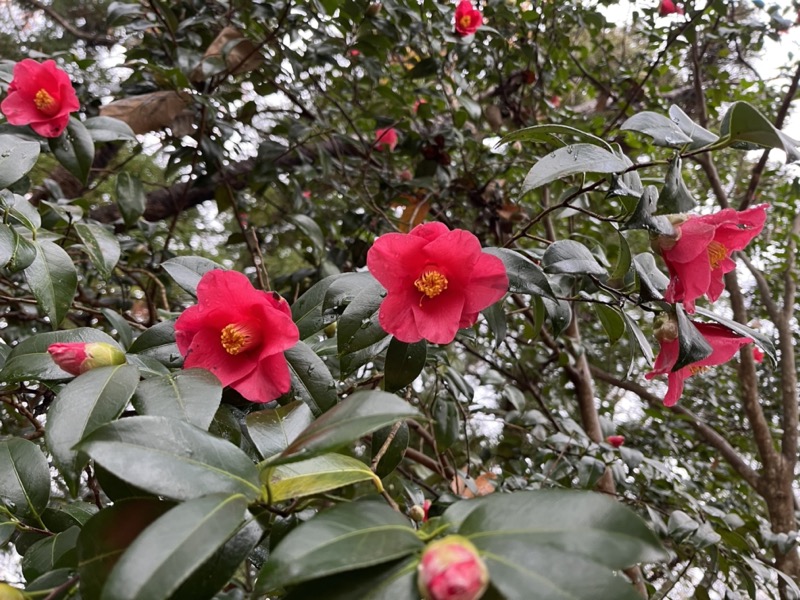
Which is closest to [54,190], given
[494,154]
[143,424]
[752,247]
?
[494,154]

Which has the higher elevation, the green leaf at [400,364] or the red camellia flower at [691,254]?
the red camellia flower at [691,254]

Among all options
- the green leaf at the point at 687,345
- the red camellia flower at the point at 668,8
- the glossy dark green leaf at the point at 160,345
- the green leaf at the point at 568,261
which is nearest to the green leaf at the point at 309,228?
the glossy dark green leaf at the point at 160,345

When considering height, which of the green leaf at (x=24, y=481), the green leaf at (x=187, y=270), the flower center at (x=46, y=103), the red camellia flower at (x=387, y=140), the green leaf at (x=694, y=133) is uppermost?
the flower center at (x=46, y=103)

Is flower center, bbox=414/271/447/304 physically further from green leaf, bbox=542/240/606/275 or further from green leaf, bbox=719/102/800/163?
green leaf, bbox=719/102/800/163

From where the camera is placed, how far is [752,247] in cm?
227

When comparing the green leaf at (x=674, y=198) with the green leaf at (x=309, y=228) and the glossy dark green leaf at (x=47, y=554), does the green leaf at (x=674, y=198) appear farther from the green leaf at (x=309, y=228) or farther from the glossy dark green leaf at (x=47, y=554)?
the green leaf at (x=309, y=228)

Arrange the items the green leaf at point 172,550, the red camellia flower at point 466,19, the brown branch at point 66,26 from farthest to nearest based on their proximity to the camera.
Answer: the brown branch at point 66,26
the red camellia flower at point 466,19
the green leaf at point 172,550

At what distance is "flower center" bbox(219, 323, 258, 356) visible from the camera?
23.3 inches

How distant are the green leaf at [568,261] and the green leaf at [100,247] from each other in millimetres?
598

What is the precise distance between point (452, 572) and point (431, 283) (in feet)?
1.17

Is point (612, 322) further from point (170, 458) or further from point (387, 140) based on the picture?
point (387, 140)

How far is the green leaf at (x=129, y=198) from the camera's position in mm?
1265

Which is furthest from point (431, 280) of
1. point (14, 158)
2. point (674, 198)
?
point (14, 158)

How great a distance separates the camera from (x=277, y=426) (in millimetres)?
516
